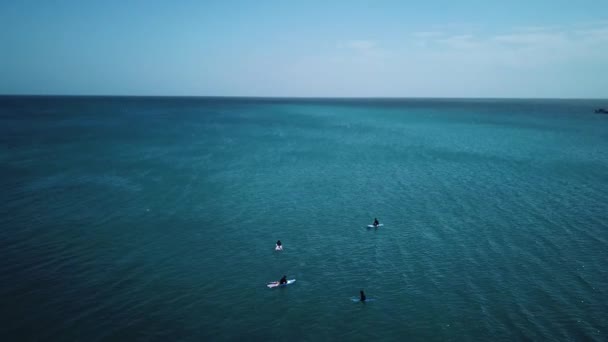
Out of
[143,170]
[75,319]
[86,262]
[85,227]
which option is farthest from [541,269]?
[143,170]

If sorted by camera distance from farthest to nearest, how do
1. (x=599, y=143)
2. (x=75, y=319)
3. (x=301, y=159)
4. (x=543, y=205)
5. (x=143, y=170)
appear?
(x=599, y=143) < (x=301, y=159) < (x=143, y=170) < (x=543, y=205) < (x=75, y=319)

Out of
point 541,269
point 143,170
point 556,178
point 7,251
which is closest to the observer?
point 541,269

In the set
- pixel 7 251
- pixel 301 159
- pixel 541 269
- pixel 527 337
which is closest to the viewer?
pixel 527 337

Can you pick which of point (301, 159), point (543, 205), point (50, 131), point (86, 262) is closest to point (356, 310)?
point (86, 262)

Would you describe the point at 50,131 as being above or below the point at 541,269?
above

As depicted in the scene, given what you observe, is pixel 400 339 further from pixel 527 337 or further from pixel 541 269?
pixel 541 269

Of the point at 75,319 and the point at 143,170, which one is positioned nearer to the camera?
the point at 75,319

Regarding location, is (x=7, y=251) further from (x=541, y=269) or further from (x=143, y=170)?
(x=541, y=269)
